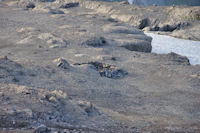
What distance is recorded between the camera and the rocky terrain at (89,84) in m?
6.94

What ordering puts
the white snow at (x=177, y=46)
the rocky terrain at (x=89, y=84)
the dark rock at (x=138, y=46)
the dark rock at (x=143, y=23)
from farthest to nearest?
1. the dark rock at (x=143, y=23)
2. the white snow at (x=177, y=46)
3. the dark rock at (x=138, y=46)
4. the rocky terrain at (x=89, y=84)

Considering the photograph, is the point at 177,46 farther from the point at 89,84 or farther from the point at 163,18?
the point at 89,84

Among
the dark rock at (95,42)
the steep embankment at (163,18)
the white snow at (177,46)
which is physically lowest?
the white snow at (177,46)

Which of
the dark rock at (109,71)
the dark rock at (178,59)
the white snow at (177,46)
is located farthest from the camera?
the white snow at (177,46)

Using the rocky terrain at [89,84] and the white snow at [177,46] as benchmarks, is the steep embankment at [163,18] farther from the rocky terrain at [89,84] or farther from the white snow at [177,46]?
the rocky terrain at [89,84]

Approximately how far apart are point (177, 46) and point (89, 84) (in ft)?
62.9

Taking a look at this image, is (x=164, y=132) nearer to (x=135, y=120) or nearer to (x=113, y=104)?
(x=135, y=120)

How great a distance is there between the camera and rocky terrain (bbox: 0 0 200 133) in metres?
6.94

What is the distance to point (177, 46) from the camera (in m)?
29.7

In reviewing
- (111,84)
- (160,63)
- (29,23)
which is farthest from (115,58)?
(29,23)

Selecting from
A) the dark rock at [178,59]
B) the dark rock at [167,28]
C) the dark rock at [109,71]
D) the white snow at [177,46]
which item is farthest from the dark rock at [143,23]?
the dark rock at [109,71]

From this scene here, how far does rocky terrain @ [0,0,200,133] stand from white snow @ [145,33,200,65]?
343 cm

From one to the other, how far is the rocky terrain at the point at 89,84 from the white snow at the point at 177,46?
3428 mm

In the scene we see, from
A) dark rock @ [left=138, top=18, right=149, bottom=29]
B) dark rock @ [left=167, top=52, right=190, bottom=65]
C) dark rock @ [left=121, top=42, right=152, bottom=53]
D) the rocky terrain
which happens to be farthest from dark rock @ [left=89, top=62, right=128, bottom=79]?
dark rock @ [left=138, top=18, right=149, bottom=29]
